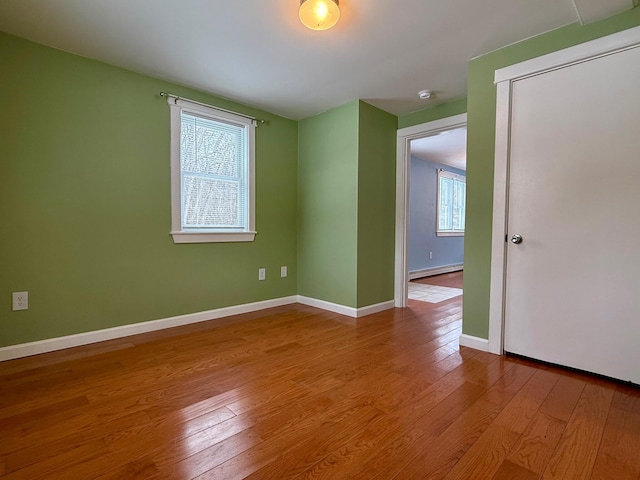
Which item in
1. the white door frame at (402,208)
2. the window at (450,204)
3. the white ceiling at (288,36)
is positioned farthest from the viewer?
the window at (450,204)

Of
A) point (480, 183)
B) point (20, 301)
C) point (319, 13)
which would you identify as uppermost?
point (319, 13)

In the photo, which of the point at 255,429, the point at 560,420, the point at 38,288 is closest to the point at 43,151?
the point at 38,288

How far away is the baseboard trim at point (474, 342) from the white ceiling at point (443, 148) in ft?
8.62

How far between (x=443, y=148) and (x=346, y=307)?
3.48 meters

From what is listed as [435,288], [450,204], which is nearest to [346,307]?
[435,288]

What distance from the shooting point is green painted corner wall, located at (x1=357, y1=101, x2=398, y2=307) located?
3.32 metres

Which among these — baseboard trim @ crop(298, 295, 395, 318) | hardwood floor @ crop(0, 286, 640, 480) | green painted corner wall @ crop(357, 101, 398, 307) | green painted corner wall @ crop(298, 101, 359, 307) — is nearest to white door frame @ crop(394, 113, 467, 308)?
green painted corner wall @ crop(357, 101, 398, 307)

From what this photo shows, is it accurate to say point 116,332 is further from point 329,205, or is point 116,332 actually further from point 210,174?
point 329,205

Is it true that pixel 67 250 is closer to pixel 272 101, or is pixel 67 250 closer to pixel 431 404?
pixel 272 101

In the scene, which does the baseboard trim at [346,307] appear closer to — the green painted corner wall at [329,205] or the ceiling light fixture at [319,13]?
the green painted corner wall at [329,205]

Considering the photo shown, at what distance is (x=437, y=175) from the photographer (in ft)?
21.3

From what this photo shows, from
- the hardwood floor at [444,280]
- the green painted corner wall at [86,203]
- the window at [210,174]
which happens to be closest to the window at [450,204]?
the hardwood floor at [444,280]

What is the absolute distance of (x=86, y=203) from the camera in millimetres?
2449

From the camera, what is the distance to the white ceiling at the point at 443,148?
464 centimetres
